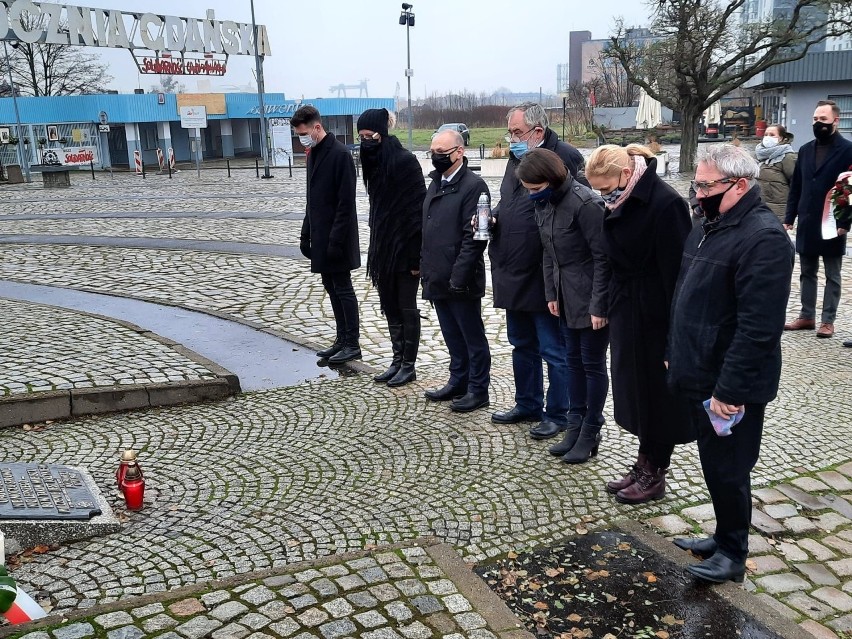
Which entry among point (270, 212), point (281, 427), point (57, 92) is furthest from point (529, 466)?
point (57, 92)

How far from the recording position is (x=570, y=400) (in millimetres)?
5449

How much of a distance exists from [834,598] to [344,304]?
4902 mm

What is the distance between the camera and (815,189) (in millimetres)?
8109

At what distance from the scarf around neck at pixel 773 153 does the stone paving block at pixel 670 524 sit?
6.45 m

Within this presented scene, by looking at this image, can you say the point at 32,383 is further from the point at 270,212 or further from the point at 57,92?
the point at 57,92

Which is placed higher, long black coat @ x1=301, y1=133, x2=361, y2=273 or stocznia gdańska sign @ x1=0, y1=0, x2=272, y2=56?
stocznia gdańska sign @ x1=0, y1=0, x2=272, y2=56

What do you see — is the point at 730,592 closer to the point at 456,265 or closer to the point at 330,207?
the point at 456,265

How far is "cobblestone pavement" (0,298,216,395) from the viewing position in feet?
21.7

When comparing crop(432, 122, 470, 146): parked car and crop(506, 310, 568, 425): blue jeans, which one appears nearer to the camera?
crop(506, 310, 568, 425): blue jeans

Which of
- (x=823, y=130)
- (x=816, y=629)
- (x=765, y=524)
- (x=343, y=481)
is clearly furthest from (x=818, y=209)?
(x=343, y=481)

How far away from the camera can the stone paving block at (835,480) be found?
492 centimetres

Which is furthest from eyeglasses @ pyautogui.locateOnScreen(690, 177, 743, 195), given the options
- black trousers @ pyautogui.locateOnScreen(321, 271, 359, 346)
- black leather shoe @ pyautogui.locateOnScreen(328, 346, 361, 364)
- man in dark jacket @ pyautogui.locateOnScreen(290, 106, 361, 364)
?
black leather shoe @ pyautogui.locateOnScreen(328, 346, 361, 364)

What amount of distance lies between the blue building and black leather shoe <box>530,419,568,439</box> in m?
39.6

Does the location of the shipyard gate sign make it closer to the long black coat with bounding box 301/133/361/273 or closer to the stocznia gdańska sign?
the stocznia gdańska sign
